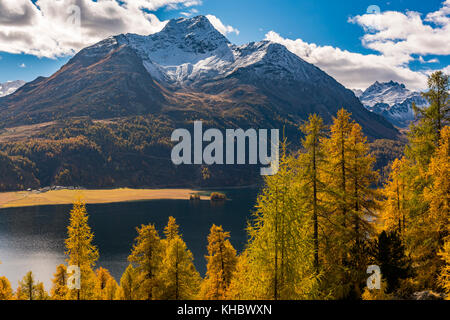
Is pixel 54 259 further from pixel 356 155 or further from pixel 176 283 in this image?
pixel 356 155

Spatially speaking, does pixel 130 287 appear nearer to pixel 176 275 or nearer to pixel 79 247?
pixel 176 275

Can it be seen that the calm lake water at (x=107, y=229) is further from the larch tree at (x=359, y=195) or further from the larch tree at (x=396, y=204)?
the larch tree at (x=359, y=195)

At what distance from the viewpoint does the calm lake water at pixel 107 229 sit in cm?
8206

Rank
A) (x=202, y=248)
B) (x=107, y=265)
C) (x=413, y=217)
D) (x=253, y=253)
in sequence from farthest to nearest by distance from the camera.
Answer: (x=202, y=248)
(x=107, y=265)
(x=413, y=217)
(x=253, y=253)

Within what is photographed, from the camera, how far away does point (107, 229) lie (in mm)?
122125

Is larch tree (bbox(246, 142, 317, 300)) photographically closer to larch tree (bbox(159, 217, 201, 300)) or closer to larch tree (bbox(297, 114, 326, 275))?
larch tree (bbox(297, 114, 326, 275))

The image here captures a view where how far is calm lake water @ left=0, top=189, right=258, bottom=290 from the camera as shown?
3231 inches

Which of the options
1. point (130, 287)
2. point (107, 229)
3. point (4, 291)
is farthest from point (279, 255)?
point (107, 229)

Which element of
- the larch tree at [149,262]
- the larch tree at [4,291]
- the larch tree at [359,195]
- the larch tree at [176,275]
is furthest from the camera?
the larch tree at [4,291]

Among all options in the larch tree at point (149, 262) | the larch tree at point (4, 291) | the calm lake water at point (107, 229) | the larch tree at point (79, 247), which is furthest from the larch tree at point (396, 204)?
the calm lake water at point (107, 229)
